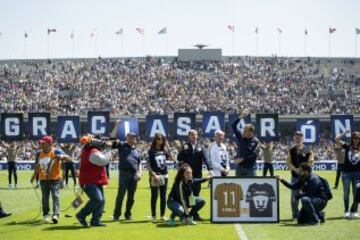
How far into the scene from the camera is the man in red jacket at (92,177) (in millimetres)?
18062

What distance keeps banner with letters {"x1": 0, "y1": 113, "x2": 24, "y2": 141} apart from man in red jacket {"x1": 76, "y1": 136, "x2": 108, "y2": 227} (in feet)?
57.3

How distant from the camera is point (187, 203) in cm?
1870

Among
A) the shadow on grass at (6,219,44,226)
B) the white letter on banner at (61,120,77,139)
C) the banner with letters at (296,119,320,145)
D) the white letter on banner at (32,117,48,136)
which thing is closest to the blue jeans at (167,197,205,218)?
the shadow on grass at (6,219,44,226)

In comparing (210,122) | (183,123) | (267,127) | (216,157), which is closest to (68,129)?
(183,123)

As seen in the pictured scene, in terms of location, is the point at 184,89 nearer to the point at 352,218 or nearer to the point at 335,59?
the point at 335,59

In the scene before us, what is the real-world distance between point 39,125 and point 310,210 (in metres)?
20.1

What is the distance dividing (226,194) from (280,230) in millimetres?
1523

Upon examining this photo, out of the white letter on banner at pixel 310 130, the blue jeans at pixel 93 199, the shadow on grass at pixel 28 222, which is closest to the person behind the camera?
the blue jeans at pixel 93 199

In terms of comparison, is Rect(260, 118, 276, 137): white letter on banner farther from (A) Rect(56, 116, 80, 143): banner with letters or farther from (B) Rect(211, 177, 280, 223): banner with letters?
(B) Rect(211, 177, 280, 223): banner with letters

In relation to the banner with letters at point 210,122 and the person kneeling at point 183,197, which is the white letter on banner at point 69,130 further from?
the person kneeling at point 183,197

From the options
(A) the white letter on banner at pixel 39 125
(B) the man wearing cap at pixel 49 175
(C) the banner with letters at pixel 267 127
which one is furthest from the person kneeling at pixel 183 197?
(A) the white letter on banner at pixel 39 125

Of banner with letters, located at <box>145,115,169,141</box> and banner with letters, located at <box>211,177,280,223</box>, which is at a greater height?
banner with letters, located at <box>145,115,169,141</box>

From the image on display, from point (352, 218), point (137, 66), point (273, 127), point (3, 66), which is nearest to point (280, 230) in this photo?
point (352, 218)

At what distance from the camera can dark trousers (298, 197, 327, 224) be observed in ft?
59.9
